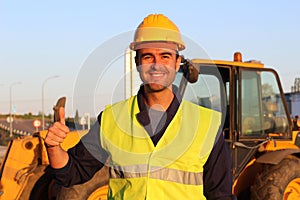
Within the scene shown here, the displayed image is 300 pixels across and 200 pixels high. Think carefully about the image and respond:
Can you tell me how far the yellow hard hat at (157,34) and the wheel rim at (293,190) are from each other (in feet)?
17.8

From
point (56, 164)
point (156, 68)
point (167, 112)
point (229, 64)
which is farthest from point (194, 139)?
point (229, 64)

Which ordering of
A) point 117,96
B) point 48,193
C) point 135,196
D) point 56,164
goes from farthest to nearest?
A: point 48,193 → point 117,96 → point 56,164 → point 135,196

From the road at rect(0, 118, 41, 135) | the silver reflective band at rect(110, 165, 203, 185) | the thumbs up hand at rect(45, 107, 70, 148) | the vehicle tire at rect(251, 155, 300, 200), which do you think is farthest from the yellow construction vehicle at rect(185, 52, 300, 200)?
the road at rect(0, 118, 41, 135)

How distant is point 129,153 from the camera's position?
3027 mm

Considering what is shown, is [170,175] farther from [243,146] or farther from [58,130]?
[243,146]

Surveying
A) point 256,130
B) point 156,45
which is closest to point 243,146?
point 256,130

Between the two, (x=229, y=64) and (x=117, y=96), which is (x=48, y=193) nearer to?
(x=229, y=64)

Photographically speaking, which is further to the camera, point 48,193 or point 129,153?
point 48,193

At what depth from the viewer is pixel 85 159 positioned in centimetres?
329

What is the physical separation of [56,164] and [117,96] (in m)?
0.50

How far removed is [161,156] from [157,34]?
65 centimetres

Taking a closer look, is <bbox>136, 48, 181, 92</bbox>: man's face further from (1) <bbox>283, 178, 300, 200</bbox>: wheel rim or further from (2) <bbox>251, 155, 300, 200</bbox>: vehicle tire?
(1) <bbox>283, 178, 300, 200</bbox>: wheel rim

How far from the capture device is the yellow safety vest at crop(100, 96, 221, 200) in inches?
116

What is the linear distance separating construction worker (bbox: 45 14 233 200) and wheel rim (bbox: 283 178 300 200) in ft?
17.6
